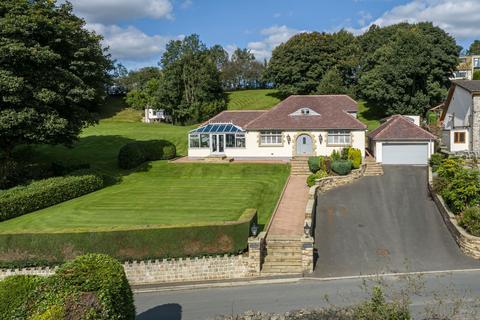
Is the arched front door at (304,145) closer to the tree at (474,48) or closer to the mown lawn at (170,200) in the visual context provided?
the mown lawn at (170,200)

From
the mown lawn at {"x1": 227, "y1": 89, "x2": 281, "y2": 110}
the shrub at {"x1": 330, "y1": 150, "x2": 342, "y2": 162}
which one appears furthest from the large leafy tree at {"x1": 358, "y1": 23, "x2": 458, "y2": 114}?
the mown lawn at {"x1": 227, "y1": 89, "x2": 281, "y2": 110}

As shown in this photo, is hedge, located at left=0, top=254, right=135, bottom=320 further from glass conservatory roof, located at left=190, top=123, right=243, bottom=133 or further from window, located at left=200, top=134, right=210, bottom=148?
window, located at left=200, top=134, right=210, bottom=148

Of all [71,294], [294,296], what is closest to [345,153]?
[294,296]

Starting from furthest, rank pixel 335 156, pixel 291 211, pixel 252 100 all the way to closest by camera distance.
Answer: pixel 252 100, pixel 335 156, pixel 291 211

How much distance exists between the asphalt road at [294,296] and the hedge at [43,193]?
11.9 meters

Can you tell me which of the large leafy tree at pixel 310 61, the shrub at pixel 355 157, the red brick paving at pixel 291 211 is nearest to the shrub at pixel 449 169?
the shrub at pixel 355 157

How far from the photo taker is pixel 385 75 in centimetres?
5719

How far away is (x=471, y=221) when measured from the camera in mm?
21781

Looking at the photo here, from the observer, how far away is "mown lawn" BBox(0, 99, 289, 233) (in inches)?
938

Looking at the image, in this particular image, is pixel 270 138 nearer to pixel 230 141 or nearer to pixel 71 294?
pixel 230 141

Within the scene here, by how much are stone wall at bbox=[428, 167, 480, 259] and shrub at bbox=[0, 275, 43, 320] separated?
19177 mm

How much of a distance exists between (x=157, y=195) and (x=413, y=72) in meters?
40.5

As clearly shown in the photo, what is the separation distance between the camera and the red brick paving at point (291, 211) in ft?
75.3

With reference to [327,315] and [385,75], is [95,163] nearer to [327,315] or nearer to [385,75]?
[327,315]
